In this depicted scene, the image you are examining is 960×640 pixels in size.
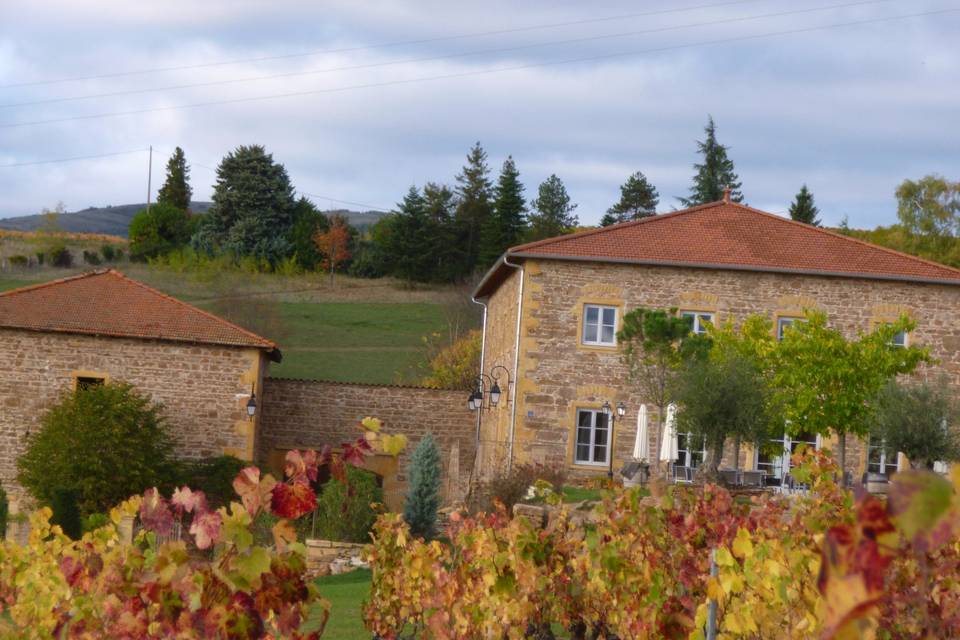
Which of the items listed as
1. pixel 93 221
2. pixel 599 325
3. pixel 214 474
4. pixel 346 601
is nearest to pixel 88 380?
pixel 214 474

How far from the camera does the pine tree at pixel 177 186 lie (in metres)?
73.2

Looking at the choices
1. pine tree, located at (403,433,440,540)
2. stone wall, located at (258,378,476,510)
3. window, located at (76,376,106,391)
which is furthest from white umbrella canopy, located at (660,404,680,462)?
window, located at (76,376,106,391)

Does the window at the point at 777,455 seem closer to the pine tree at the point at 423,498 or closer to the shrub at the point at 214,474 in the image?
the pine tree at the point at 423,498

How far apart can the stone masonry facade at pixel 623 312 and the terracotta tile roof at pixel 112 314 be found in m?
A: 5.65

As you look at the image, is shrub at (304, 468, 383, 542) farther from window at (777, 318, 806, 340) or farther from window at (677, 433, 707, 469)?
window at (777, 318, 806, 340)

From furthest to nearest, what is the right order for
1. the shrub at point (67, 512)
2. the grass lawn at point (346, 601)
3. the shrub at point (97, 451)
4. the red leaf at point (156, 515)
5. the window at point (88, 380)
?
the window at point (88, 380), the shrub at point (97, 451), the shrub at point (67, 512), the grass lawn at point (346, 601), the red leaf at point (156, 515)

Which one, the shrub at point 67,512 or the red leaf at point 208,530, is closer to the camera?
the red leaf at point 208,530

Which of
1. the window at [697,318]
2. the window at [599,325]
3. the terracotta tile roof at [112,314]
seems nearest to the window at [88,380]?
the terracotta tile roof at [112,314]

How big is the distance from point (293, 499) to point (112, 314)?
23.9m

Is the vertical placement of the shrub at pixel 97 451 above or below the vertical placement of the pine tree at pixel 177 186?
below

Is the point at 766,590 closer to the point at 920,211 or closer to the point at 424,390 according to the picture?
the point at 424,390

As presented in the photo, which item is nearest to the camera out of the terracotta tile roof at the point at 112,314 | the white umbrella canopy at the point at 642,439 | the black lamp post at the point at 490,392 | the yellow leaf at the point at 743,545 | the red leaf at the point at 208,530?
the red leaf at the point at 208,530

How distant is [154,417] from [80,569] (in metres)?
19.5

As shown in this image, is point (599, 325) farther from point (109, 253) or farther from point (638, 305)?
point (109, 253)
